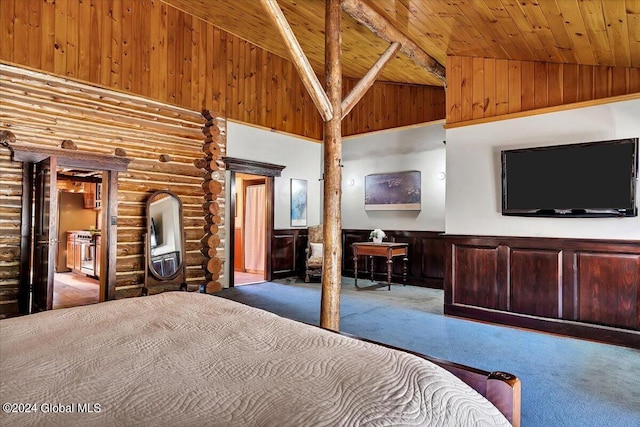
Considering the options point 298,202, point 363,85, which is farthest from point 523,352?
point 298,202

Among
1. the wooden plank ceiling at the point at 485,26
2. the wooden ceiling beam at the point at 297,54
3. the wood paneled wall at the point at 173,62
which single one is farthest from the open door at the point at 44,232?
the wooden plank ceiling at the point at 485,26

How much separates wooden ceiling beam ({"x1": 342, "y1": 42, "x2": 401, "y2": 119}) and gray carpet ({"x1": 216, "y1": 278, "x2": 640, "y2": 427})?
237 cm

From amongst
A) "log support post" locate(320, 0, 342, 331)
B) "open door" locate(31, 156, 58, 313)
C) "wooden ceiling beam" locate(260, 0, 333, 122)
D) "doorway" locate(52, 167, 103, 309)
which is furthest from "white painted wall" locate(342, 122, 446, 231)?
"open door" locate(31, 156, 58, 313)

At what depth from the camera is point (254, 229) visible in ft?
25.8

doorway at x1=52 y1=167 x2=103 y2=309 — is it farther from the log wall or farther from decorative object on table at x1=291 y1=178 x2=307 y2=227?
decorative object on table at x1=291 y1=178 x2=307 y2=227

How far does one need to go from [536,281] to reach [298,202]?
182 inches

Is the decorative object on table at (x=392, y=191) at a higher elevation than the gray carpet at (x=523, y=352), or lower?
higher

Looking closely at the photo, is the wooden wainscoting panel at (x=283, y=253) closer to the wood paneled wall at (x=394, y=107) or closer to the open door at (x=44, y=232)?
the wood paneled wall at (x=394, y=107)

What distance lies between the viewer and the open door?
4152 mm

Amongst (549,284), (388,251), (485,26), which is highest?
(485,26)

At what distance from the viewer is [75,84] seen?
15.9 ft

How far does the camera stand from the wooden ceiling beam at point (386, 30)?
4010mm

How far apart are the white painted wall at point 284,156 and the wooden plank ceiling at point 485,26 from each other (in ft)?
5.81

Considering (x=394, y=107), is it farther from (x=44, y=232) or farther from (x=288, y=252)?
(x=44, y=232)
